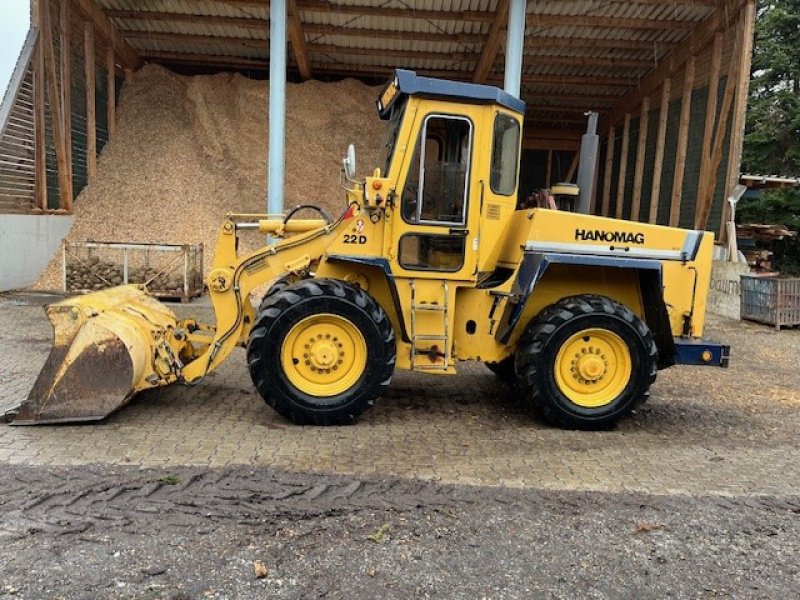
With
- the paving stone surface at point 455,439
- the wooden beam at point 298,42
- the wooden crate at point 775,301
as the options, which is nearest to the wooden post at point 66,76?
the wooden beam at point 298,42

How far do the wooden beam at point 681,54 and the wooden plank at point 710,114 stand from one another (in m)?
0.29

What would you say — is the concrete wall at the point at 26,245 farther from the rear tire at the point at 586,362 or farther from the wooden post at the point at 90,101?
the rear tire at the point at 586,362

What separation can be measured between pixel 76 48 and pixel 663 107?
13.6m

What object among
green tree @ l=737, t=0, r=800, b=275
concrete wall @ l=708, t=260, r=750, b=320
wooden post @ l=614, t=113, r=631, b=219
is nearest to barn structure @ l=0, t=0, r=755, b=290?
wooden post @ l=614, t=113, r=631, b=219

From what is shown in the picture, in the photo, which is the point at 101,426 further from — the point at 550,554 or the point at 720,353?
the point at 720,353

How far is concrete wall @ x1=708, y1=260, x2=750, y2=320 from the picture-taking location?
12492 millimetres

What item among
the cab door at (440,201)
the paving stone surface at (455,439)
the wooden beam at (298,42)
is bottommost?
the paving stone surface at (455,439)

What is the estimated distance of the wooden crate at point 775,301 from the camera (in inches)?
446

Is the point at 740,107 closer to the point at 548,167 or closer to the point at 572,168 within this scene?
the point at 572,168

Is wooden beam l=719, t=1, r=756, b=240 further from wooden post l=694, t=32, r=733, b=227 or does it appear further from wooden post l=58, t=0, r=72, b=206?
wooden post l=58, t=0, r=72, b=206

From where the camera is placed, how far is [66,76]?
43.0 ft

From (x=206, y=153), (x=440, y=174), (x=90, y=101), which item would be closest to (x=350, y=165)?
(x=440, y=174)

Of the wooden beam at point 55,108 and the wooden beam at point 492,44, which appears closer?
the wooden beam at point 55,108

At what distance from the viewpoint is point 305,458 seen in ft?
14.0
